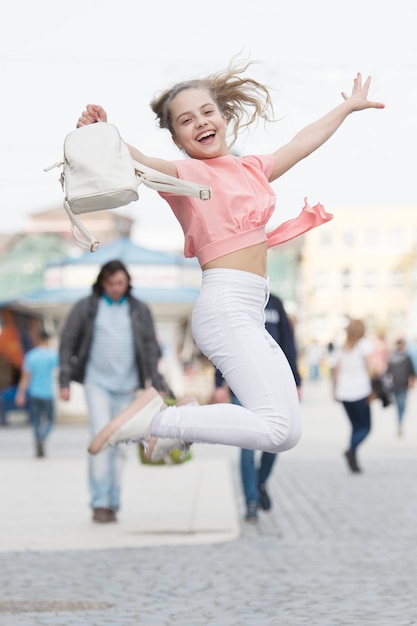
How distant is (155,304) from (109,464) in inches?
713

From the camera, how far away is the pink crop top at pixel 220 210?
465 cm

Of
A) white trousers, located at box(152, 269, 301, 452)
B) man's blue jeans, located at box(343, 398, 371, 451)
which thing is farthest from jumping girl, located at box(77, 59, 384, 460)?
man's blue jeans, located at box(343, 398, 371, 451)

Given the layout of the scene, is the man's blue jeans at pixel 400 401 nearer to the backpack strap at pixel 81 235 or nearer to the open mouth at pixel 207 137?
the open mouth at pixel 207 137

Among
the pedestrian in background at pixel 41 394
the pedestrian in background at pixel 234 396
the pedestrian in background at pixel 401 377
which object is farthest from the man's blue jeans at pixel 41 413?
the pedestrian in background at pixel 234 396

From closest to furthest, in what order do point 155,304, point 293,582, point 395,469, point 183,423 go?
1. point 183,423
2. point 293,582
3. point 395,469
4. point 155,304

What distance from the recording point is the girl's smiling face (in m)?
4.68

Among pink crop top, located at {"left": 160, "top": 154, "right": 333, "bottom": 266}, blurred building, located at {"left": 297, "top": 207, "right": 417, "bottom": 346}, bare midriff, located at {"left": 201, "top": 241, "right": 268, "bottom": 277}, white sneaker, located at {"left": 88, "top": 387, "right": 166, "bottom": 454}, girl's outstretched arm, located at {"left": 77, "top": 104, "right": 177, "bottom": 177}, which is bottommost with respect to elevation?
white sneaker, located at {"left": 88, "top": 387, "right": 166, "bottom": 454}

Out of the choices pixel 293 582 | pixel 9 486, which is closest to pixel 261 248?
pixel 293 582

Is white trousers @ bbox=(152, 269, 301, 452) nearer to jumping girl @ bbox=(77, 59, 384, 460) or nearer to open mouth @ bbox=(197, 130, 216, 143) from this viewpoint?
jumping girl @ bbox=(77, 59, 384, 460)

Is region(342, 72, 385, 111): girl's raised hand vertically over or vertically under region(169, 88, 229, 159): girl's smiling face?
over

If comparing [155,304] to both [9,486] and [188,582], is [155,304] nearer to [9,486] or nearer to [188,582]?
[9,486]

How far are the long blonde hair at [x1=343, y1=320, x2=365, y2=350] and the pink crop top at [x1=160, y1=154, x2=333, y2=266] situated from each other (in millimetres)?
10485

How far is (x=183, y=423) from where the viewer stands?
455cm

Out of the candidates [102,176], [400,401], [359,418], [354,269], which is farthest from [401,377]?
[354,269]
